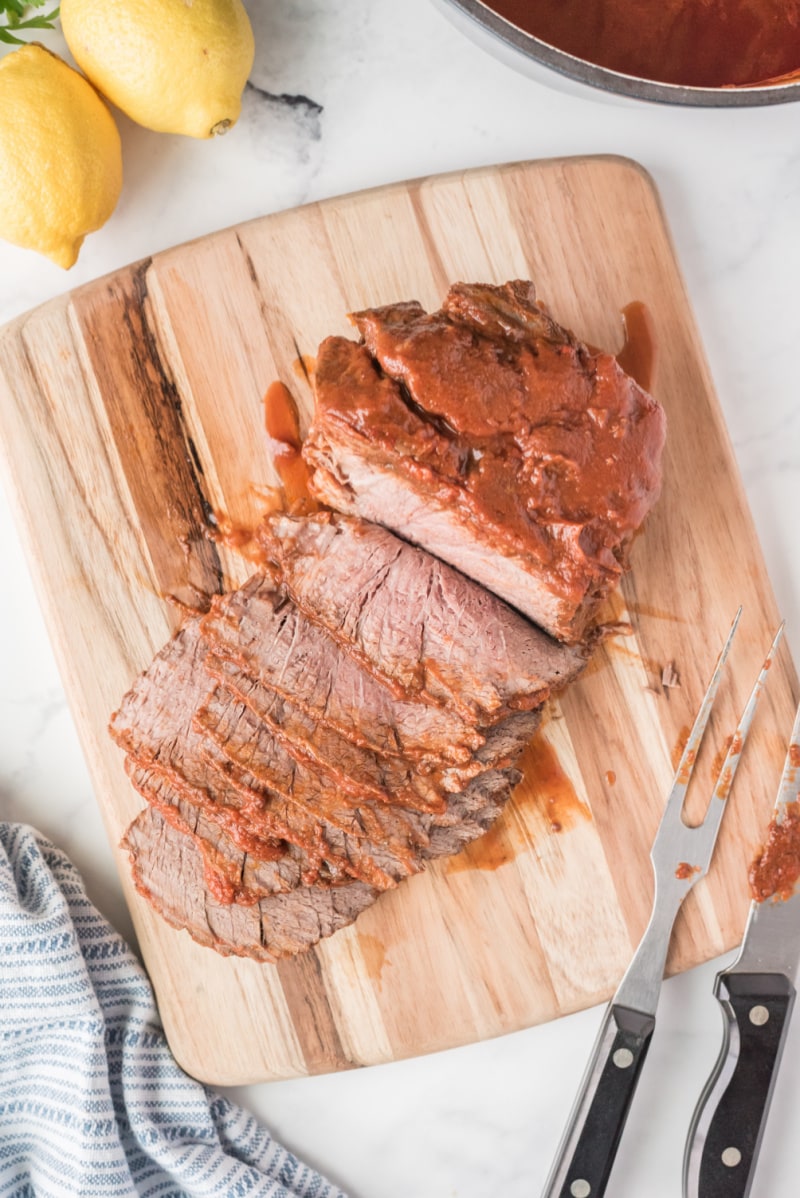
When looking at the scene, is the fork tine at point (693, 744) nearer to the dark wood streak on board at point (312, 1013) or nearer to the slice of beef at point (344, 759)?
the slice of beef at point (344, 759)

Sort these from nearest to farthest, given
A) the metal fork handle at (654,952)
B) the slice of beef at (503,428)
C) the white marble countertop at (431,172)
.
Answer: the slice of beef at (503,428)
the metal fork handle at (654,952)
the white marble countertop at (431,172)

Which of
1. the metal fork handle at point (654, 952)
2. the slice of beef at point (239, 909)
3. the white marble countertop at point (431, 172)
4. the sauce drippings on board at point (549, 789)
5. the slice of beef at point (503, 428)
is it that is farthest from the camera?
the white marble countertop at point (431, 172)

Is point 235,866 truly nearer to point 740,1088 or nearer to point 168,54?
point 740,1088

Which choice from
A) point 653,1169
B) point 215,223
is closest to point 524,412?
point 215,223

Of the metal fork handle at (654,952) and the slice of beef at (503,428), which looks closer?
the slice of beef at (503,428)

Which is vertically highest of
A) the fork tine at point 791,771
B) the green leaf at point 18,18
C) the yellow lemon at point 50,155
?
the green leaf at point 18,18

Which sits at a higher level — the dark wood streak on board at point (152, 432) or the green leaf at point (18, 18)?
the green leaf at point (18, 18)

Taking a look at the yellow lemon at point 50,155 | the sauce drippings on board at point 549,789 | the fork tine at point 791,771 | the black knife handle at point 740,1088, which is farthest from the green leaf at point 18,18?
the black knife handle at point 740,1088

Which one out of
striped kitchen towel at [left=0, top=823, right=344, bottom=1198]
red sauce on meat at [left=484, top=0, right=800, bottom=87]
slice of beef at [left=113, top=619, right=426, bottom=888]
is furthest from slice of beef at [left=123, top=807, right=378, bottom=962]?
red sauce on meat at [left=484, top=0, right=800, bottom=87]

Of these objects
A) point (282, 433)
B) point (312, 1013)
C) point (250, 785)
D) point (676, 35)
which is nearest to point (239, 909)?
point (250, 785)
